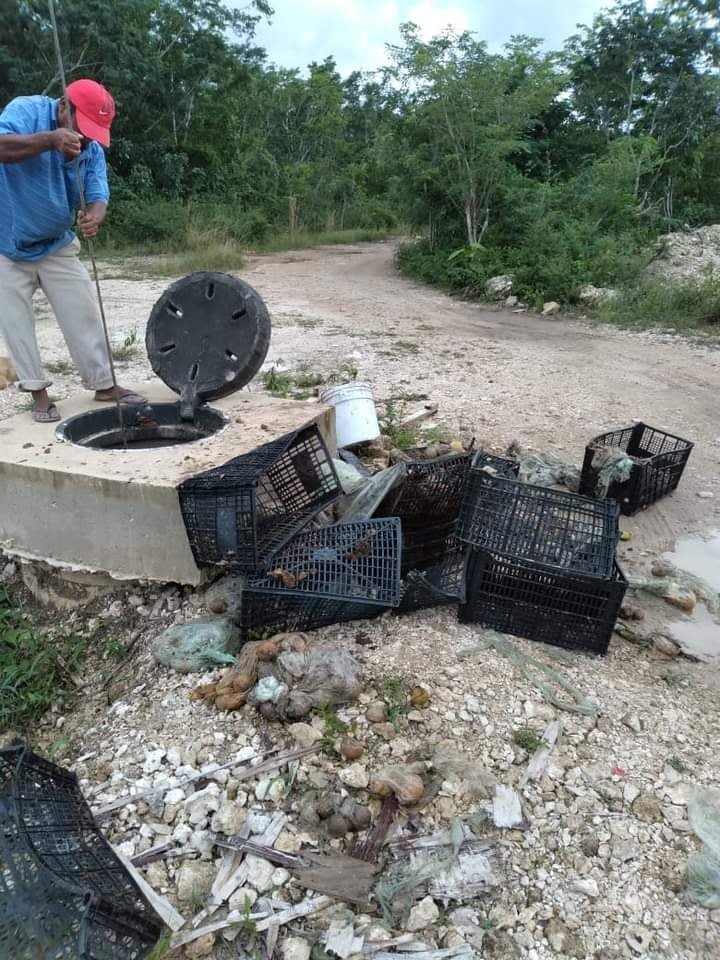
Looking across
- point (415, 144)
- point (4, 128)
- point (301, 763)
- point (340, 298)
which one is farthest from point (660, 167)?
point (301, 763)

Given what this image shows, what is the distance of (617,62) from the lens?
16.3 metres

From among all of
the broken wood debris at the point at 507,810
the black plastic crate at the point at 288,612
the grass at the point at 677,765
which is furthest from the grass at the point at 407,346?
the broken wood debris at the point at 507,810

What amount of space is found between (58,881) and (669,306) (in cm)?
966

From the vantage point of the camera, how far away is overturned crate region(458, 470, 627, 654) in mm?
2660

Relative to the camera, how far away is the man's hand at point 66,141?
3125mm

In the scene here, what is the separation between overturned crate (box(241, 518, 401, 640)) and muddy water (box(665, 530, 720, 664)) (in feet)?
4.35

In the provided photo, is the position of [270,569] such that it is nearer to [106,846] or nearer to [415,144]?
[106,846]

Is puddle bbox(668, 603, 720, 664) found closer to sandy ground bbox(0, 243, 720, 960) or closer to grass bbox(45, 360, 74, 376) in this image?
sandy ground bbox(0, 243, 720, 960)

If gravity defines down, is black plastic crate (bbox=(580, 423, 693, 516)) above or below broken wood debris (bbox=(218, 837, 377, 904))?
above

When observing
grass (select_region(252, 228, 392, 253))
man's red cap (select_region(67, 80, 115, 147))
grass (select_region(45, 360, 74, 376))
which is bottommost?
grass (select_region(252, 228, 392, 253))

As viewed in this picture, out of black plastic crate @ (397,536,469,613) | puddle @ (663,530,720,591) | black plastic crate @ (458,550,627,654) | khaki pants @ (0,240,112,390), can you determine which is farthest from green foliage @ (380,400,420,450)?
black plastic crate @ (458,550,627,654)

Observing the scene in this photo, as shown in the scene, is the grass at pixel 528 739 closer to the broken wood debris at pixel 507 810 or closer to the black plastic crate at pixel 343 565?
the broken wood debris at pixel 507 810

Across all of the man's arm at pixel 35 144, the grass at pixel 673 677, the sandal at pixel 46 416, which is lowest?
the grass at pixel 673 677

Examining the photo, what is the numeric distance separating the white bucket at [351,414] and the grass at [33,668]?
77.3 inches
